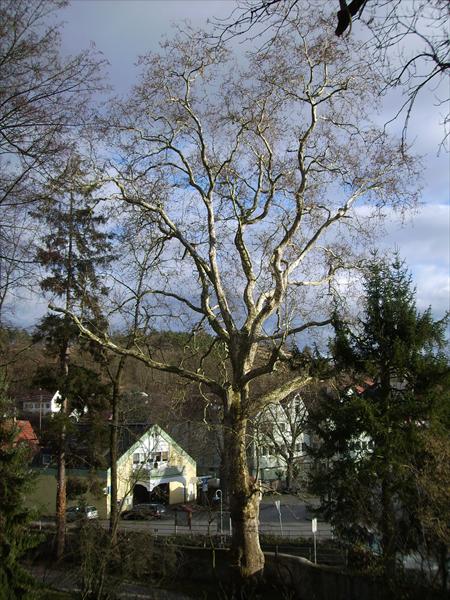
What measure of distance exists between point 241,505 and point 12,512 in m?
7.61

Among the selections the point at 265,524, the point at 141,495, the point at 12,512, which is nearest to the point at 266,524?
the point at 265,524

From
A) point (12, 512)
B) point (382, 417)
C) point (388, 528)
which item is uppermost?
point (382, 417)

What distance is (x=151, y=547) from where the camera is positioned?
65.5 ft

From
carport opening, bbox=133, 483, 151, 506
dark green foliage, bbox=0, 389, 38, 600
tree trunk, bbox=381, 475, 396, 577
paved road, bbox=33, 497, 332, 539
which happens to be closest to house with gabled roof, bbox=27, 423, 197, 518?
carport opening, bbox=133, 483, 151, 506

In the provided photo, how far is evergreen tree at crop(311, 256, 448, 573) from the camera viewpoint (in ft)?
35.5

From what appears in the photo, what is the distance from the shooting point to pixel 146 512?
42.3 meters

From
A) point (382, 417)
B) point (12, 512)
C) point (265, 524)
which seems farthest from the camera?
point (265, 524)

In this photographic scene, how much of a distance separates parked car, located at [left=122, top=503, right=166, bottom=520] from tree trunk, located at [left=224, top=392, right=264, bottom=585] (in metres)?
23.6

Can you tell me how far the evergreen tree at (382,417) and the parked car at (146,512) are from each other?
2894 centimetres

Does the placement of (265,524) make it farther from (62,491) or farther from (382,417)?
(382,417)

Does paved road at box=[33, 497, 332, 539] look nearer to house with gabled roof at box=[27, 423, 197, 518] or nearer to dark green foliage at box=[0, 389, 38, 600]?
house with gabled roof at box=[27, 423, 197, 518]

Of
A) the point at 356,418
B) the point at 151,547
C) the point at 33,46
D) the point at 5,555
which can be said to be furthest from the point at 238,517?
the point at 33,46

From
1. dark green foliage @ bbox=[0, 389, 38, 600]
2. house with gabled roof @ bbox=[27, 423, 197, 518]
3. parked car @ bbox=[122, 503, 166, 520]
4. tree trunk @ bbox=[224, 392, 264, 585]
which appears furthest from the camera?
parked car @ bbox=[122, 503, 166, 520]

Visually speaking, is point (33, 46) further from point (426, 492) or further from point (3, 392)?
point (426, 492)
